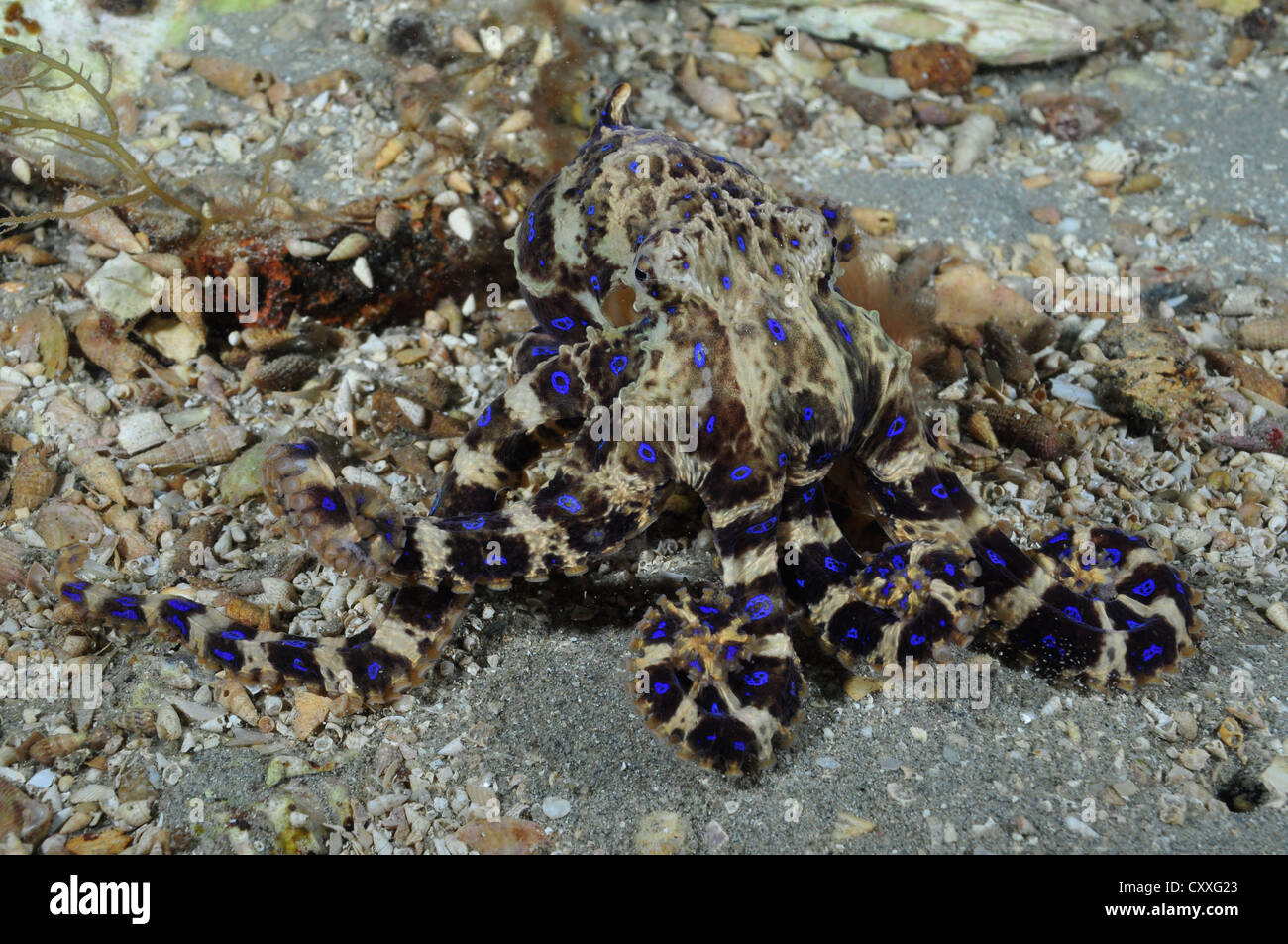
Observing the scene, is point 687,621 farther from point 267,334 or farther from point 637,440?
point 267,334

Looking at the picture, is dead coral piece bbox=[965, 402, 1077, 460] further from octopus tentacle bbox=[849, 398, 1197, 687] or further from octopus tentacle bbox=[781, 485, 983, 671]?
octopus tentacle bbox=[781, 485, 983, 671]

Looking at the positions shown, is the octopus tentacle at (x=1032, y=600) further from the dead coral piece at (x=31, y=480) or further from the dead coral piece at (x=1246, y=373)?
the dead coral piece at (x=31, y=480)

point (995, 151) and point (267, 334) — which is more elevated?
point (995, 151)

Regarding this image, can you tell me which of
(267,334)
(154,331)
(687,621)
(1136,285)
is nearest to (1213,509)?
(1136,285)

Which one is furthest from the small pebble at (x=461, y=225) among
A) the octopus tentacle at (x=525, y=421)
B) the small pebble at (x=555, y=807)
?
the small pebble at (x=555, y=807)

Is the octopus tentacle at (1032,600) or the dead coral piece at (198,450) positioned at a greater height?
the octopus tentacle at (1032,600)

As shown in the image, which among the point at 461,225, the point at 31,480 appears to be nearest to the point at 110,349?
the point at 31,480

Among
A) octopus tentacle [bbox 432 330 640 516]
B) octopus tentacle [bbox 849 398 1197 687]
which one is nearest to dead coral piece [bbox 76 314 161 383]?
octopus tentacle [bbox 432 330 640 516]

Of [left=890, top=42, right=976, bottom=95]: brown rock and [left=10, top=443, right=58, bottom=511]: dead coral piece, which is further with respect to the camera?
[left=890, top=42, right=976, bottom=95]: brown rock
